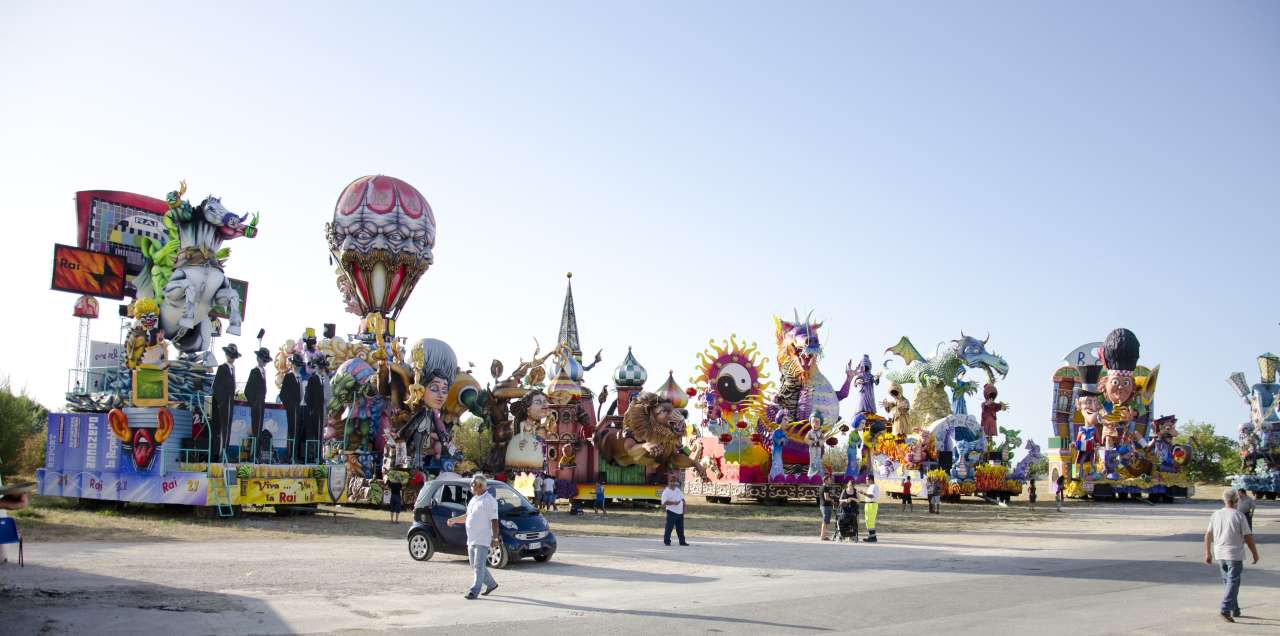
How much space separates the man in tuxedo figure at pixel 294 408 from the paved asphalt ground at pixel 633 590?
874 centimetres

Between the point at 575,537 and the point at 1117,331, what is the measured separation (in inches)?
1465

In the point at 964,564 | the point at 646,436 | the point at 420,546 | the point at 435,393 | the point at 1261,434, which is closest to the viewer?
the point at 420,546

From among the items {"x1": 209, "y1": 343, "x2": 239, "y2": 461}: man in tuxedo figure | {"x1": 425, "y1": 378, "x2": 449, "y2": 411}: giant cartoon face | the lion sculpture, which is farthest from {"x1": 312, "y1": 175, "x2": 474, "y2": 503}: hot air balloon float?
the lion sculpture

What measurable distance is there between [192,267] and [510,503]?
62.0ft

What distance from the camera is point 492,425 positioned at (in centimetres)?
3688

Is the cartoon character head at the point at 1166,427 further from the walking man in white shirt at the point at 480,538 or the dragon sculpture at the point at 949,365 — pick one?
the walking man in white shirt at the point at 480,538

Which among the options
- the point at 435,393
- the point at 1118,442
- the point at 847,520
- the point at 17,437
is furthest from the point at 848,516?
the point at 17,437

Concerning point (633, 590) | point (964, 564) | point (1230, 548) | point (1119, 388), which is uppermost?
point (1119, 388)

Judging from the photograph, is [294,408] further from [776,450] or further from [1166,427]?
[1166,427]

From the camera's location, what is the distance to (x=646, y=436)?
3809 centimetres

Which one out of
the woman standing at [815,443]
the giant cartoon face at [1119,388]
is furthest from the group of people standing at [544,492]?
the giant cartoon face at [1119,388]

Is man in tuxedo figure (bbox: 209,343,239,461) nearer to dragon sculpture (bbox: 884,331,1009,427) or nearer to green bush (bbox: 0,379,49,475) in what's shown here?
green bush (bbox: 0,379,49,475)

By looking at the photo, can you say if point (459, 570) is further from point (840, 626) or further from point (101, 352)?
point (101, 352)

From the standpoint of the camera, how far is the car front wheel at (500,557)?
1648 cm
